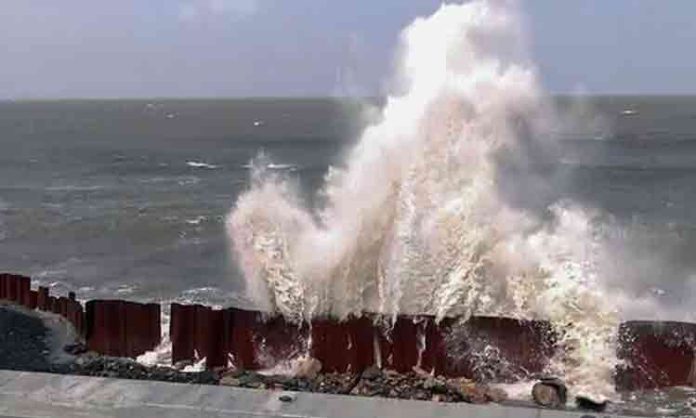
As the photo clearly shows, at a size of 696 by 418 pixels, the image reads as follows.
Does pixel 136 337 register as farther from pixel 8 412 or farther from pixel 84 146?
pixel 84 146

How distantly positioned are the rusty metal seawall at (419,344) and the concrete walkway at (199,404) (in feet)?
38.6

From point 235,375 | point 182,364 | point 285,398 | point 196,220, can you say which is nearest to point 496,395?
point 235,375

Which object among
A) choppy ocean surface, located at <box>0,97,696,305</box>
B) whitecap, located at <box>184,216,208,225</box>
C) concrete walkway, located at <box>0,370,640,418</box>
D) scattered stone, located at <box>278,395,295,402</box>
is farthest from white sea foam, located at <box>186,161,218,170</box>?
scattered stone, located at <box>278,395,295,402</box>

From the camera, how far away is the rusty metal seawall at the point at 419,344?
15.6 metres

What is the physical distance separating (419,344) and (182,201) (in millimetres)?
41644

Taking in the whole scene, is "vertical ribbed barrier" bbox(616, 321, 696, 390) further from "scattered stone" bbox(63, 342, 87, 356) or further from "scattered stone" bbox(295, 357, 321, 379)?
"scattered stone" bbox(63, 342, 87, 356)

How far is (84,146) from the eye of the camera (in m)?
116

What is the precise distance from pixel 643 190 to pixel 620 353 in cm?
4650

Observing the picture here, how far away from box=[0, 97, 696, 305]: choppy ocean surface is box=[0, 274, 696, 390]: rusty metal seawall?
310 inches

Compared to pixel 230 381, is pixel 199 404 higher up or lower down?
higher up

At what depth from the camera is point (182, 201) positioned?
2199 inches

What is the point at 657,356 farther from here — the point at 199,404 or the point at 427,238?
the point at 199,404

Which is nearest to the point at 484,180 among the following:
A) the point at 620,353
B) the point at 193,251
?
the point at 620,353

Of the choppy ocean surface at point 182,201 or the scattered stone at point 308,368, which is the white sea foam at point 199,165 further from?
the scattered stone at point 308,368
